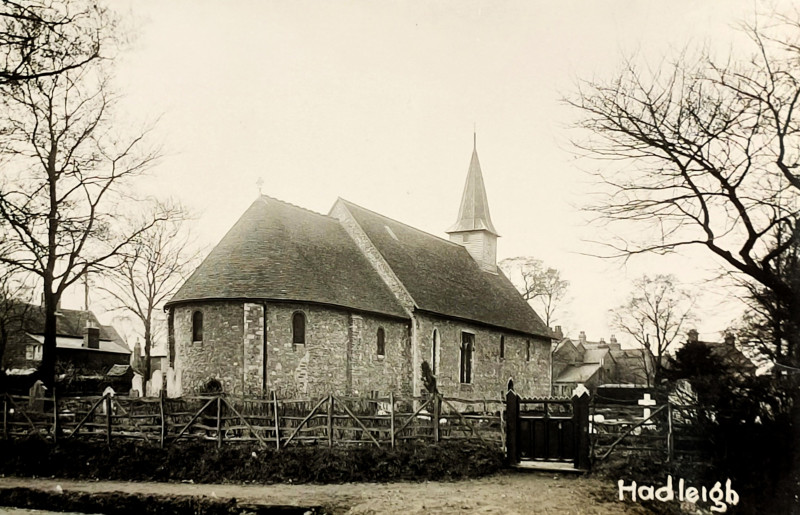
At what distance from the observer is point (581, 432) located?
49.3ft

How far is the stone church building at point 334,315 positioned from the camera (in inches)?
933

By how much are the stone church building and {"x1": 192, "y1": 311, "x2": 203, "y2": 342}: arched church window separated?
0.12 ft

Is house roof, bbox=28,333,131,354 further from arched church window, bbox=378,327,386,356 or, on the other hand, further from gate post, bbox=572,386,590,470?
gate post, bbox=572,386,590,470

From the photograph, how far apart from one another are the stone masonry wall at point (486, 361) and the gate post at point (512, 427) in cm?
1306

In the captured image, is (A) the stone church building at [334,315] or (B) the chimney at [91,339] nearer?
(A) the stone church building at [334,315]

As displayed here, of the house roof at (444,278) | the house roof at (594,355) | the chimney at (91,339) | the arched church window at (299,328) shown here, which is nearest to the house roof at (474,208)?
the house roof at (444,278)

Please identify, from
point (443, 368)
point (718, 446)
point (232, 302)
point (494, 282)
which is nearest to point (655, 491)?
point (718, 446)

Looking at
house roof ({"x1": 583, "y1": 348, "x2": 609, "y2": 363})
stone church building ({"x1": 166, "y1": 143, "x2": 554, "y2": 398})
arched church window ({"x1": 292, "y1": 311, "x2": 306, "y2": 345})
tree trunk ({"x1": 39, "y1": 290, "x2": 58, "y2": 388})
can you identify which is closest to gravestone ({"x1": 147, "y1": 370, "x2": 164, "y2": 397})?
stone church building ({"x1": 166, "y1": 143, "x2": 554, "y2": 398})

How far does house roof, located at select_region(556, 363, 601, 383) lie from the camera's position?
215ft

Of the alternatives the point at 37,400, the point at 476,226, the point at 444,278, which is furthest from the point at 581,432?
the point at 476,226

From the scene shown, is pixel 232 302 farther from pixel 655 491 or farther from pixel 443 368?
pixel 655 491

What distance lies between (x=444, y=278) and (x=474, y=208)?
9274 millimetres

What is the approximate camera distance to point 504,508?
1127cm

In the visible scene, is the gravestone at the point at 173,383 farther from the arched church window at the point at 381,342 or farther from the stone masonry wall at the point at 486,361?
the stone masonry wall at the point at 486,361
